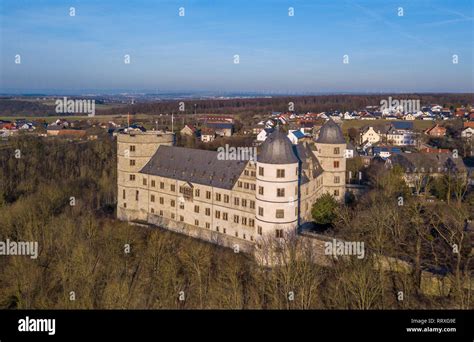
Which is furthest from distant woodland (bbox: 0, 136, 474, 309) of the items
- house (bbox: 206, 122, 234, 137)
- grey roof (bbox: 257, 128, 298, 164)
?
house (bbox: 206, 122, 234, 137)

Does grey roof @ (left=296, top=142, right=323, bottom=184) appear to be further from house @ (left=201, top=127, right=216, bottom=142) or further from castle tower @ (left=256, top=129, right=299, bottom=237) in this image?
house @ (left=201, top=127, right=216, bottom=142)

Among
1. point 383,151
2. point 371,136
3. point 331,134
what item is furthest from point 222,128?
point 331,134

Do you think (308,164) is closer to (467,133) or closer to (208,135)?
(208,135)

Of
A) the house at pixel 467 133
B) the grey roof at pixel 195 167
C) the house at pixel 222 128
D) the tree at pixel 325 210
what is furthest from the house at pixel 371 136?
the tree at pixel 325 210
